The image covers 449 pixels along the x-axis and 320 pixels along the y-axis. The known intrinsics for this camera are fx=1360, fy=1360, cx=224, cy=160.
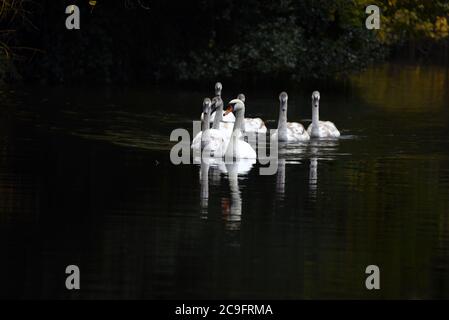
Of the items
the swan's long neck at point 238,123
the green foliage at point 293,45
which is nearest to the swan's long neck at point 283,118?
the swan's long neck at point 238,123

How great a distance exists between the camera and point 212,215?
16.9 m

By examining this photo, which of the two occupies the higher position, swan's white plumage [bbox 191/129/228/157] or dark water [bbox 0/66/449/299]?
swan's white plumage [bbox 191/129/228/157]

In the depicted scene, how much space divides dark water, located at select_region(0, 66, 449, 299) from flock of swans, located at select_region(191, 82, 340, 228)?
92 millimetres

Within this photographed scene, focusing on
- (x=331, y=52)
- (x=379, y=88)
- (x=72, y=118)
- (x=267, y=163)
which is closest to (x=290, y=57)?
(x=331, y=52)

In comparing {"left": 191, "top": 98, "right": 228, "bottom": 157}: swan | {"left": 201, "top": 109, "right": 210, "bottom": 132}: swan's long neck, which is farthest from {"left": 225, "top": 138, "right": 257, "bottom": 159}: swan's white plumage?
{"left": 201, "top": 109, "right": 210, "bottom": 132}: swan's long neck

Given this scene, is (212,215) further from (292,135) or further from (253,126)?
(253,126)

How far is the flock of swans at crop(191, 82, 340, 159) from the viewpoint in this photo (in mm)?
23359

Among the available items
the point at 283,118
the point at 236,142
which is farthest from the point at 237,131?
the point at 283,118

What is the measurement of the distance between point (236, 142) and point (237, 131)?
280mm

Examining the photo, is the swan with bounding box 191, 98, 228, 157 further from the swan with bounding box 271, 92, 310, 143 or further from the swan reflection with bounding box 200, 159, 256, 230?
the swan with bounding box 271, 92, 310, 143

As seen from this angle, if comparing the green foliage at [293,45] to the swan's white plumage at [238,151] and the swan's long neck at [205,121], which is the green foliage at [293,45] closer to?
the swan's long neck at [205,121]

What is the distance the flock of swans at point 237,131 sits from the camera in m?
23.4

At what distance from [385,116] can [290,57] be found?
29.1 feet

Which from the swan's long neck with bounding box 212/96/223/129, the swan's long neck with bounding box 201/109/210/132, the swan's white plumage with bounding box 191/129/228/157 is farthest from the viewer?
the swan's long neck with bounding box 212/96/223/129
